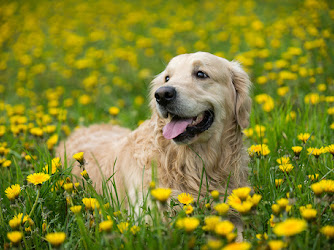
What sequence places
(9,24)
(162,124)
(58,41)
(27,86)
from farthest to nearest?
(9,24)
(58,41)
(27,86)
(162,124)

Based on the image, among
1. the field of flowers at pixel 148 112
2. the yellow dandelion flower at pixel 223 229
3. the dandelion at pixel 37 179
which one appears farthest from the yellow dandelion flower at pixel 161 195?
the dandelion at pixel 37 179

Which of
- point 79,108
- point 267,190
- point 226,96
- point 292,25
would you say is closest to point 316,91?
point 226,96

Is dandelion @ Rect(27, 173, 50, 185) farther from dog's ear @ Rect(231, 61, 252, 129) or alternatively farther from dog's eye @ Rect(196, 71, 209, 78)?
dog's ear @ Rect(231, 61, 252, 129)

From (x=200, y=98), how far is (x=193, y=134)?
275 millimetres

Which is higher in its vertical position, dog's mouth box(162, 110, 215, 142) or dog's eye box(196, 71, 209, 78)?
dog's eye box(196, 71, 209, 78)

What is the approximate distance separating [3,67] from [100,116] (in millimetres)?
2963

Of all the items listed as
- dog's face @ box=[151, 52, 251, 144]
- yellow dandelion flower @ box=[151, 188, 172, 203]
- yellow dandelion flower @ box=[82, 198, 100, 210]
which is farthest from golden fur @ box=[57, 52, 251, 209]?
yellow dandelion flower @ box=[151, 188, 172, 203]

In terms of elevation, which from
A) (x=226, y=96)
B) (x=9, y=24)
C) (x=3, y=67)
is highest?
(x=9, y=24)

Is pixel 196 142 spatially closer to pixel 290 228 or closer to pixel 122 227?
pixel 122 227

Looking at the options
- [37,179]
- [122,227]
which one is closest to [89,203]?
[122,227]

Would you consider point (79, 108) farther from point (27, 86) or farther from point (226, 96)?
point (226, 96)

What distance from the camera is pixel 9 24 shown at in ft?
30.2

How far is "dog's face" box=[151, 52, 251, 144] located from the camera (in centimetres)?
254

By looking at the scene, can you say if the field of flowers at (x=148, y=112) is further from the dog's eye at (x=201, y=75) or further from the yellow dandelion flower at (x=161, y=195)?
the dog's eye at (x=201, y=75)
